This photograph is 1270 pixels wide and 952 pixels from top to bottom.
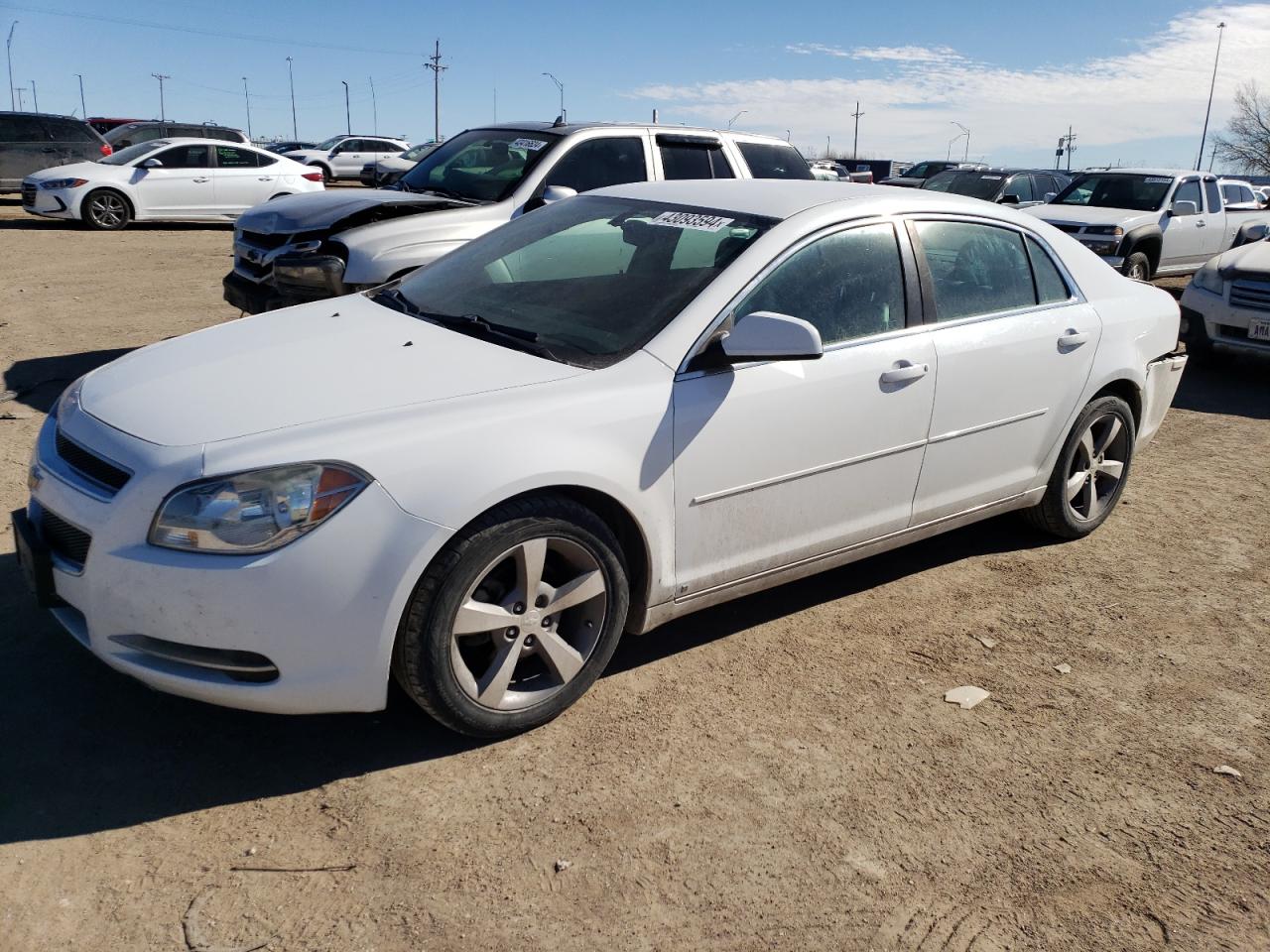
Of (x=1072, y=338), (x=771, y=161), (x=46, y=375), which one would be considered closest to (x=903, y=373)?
(x=1072, y=338)

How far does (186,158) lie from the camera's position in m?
17.3

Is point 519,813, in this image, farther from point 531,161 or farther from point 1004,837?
point 531,161

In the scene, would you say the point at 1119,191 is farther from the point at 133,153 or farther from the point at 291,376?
the point at 133,153

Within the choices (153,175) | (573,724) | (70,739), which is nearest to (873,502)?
(573,724)

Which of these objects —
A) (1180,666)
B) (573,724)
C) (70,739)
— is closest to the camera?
(70,739)

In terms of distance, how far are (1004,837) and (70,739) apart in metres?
2.73

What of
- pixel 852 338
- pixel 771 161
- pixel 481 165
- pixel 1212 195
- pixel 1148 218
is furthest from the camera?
pixel 1212 195

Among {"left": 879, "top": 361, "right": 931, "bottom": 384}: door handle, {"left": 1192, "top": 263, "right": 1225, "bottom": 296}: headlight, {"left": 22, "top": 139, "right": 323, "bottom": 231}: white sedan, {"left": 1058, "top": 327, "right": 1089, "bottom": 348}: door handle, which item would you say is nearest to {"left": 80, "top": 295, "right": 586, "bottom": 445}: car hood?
{"left": 879, "top": 361, "right": 931, "bottom": 384}: door handle

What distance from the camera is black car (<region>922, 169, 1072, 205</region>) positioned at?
57.4 feet

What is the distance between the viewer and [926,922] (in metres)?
2.68

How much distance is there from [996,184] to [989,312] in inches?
567

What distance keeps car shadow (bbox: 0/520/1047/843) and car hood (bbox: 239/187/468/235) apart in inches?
165

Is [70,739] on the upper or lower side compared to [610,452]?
lower

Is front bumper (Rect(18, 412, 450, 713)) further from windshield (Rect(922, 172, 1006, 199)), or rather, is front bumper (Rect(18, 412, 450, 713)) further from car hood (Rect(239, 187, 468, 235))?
windshield (Rect(922, 172, 1006, 199))
